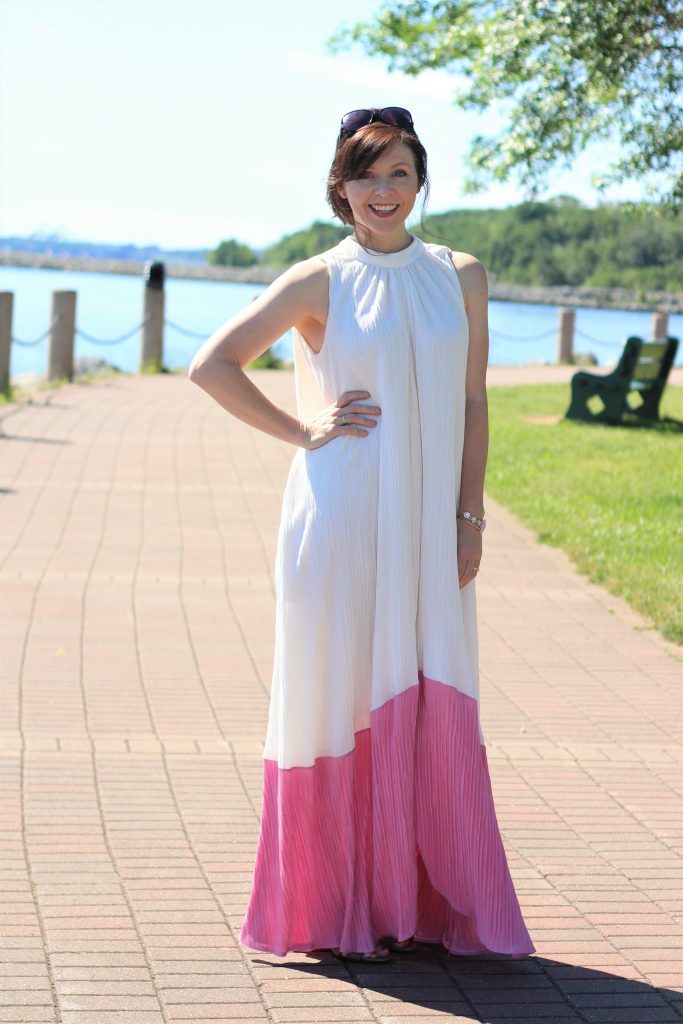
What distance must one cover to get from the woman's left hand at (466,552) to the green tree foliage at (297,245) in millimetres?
46166

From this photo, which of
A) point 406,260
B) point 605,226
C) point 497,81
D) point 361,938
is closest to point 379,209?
point 406,260

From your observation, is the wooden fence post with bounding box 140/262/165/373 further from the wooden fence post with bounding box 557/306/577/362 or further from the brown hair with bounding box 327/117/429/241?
the brown hair with bounding box 327/117/429/241

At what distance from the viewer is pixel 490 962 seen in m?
4.03

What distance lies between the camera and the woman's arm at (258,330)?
3.82 m

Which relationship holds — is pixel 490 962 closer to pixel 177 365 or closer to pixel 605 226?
pixel 177 365

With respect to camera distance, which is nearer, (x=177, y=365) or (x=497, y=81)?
(x=497, y=81)

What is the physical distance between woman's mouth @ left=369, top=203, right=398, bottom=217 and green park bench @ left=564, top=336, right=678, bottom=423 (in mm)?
13903

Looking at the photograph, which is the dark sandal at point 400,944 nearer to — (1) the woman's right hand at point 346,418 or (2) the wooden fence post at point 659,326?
(1) the woman's right hand at point 346,418

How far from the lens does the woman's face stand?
384cm

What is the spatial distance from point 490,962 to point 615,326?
37.8 meters

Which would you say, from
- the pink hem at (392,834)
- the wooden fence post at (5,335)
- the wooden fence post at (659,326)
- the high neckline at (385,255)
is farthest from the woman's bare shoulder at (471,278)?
the wooden fence post at (659,326)

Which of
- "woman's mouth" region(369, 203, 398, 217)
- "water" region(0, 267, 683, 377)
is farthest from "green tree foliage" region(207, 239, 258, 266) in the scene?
"woman's mouth" region(369, 203, 398, 217)

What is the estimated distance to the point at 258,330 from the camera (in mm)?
3826

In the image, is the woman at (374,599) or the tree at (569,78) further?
the tree at (569,78)
